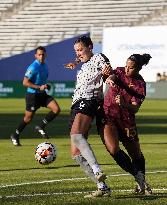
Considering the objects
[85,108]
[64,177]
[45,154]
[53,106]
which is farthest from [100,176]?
[53,106]

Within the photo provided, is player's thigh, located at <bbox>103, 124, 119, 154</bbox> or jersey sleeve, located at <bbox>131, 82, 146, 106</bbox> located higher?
jersey sleeve, located at <bbox>131, 82, 146, 106</bbox>

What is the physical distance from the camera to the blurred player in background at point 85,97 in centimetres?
1121

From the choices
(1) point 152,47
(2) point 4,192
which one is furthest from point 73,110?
(1) point 152,47

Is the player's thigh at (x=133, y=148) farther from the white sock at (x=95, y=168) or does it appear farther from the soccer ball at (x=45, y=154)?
the soccer ball at (x=45, y=154)

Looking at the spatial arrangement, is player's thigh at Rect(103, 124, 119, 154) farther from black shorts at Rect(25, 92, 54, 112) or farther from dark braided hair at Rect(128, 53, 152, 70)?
black shorts at Rect(25, 92, 54, 112)

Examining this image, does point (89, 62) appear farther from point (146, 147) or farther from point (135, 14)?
point (135, 14)

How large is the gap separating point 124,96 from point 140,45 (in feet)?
145

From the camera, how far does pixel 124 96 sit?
11.7 metres

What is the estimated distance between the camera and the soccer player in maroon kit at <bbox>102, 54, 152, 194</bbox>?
11.5 m

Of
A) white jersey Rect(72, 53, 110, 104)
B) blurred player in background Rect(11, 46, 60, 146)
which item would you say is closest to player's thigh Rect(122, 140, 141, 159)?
white jersey Rect(72, 53, 110, 104)

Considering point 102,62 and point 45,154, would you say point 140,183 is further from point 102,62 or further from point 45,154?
point 45,154

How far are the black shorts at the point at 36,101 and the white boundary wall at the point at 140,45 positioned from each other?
3286 cm

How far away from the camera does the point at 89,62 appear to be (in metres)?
11.5

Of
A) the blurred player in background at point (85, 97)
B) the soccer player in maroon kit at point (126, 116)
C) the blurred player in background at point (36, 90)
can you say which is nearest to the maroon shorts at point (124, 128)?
the soccer player in maroon kit at point (126, 116)
